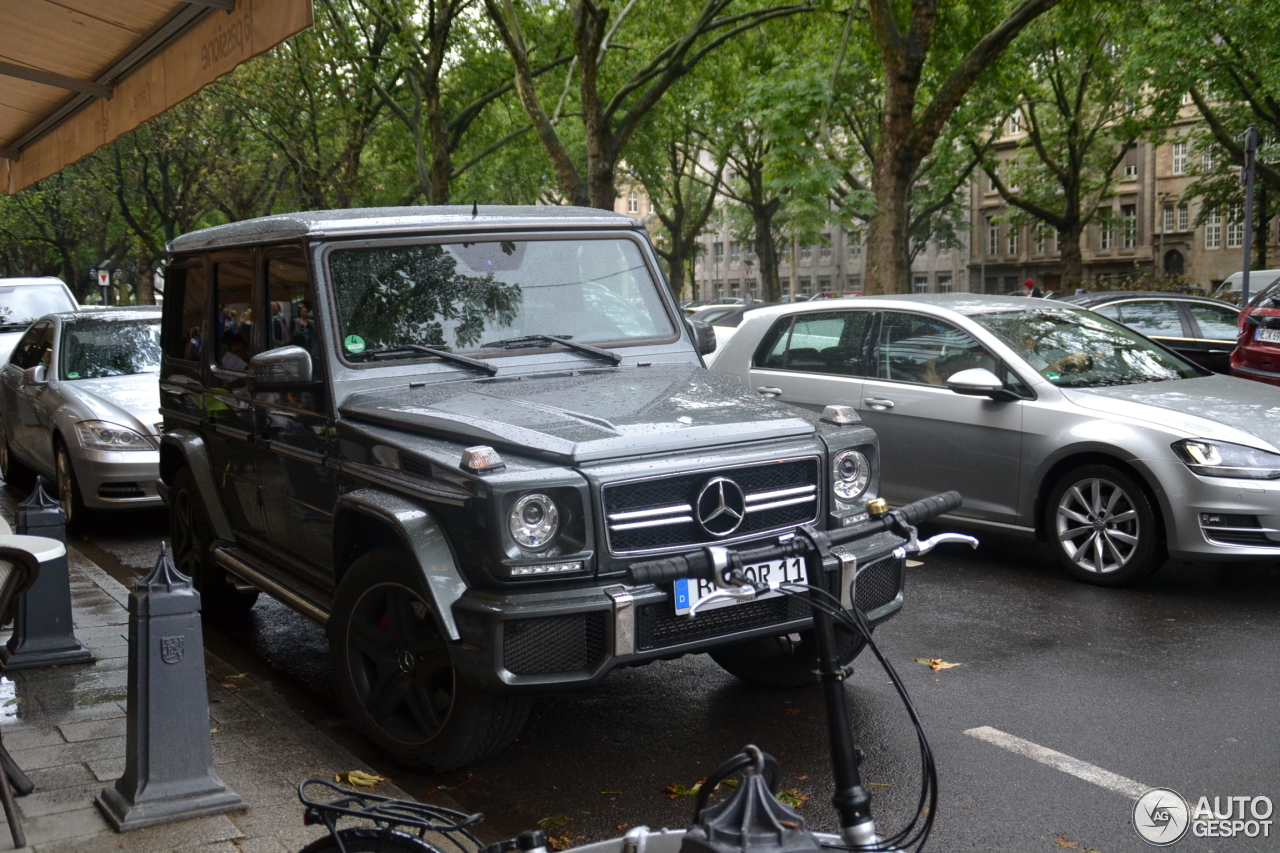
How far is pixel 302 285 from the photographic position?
17.8 ft

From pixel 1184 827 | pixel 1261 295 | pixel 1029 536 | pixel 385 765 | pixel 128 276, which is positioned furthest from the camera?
pixel 128 276

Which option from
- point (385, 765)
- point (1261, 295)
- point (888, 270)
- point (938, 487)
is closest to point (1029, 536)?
point (938, 487)

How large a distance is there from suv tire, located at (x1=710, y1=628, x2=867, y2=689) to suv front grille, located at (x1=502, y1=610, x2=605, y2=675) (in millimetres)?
1368

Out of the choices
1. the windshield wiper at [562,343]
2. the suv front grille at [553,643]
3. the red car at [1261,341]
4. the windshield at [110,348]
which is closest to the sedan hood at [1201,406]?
the windshield wiper at [562,343]

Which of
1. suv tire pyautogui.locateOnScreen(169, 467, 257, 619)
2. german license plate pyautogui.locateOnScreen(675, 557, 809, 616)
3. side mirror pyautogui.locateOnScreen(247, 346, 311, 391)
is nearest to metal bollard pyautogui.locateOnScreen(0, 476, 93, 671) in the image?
suv tire pyautogui.locateOnScreen(169, 467, 257, 619)

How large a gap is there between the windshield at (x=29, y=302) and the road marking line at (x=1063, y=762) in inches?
657

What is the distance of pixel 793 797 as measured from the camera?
171 inches

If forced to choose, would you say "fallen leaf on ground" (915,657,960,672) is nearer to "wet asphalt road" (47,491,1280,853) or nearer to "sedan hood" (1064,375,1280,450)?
"wet asphalt road" (47,491,1280,853)

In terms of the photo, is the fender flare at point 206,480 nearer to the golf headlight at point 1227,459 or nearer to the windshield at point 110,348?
the windshield at point 110,348

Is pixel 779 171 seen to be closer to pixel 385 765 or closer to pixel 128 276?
pixel 385 765

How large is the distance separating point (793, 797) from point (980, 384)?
3.91 m

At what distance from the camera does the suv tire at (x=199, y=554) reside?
22.5 ft

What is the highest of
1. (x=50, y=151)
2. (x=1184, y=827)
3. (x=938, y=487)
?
(x=50, y=151)

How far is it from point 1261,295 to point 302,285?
9371 mm
